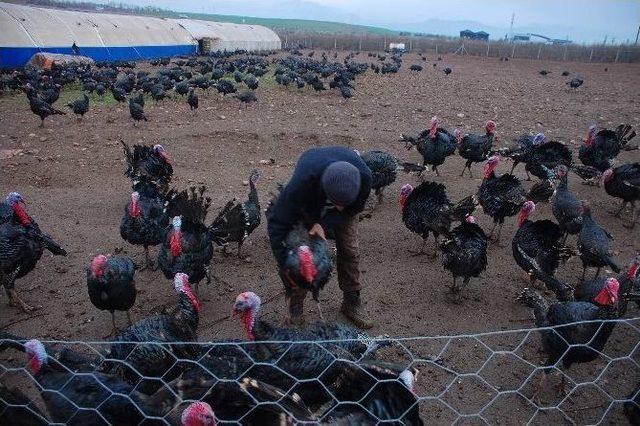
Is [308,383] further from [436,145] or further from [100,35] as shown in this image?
[100,35]

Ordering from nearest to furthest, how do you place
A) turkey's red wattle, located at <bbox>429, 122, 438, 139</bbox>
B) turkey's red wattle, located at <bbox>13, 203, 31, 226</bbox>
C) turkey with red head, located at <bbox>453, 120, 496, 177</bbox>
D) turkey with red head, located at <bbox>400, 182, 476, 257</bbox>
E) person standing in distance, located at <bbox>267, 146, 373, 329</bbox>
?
person standing in distance, located at <bbox>267, 146, 373, 329</bbox> < turkey's red wattle, located at <bbox>13, 203, 31, 226</bbox> < turkey with red head, located at <bbox>400, 182, 476, 257</bbox> < turkey's red wattle, located at <bbox>429, 122, 438, 139</bbox> < turkey with red head, located at <bbox>453, 120, 496, 177</bbox>

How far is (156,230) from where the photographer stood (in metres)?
5.16

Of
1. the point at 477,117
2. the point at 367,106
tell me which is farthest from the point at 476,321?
the point at 367,106

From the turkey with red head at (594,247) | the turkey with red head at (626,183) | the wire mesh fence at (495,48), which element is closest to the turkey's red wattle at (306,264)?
the turkey with red head at (594,247)

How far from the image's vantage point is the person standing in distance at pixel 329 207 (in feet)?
10.3

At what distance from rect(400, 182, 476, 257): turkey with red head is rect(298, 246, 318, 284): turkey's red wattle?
Answer: 7.61 feet

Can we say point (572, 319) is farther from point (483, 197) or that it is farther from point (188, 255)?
point (188, 255)

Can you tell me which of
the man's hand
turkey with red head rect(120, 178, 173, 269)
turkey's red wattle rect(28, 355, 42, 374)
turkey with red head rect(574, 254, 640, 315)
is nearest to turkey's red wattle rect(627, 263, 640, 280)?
turkey with red head rect(574, 254, 640, 315)

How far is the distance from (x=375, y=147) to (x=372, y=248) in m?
4.51

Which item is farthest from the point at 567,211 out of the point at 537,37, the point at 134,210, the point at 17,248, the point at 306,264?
the point at 537,37

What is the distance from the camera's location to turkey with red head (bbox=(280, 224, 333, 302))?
358 centimetres

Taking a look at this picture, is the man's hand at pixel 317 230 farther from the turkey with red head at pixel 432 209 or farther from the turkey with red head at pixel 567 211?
the turkey with red head at pixel 567 211

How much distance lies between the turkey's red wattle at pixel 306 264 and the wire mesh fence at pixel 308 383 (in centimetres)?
63

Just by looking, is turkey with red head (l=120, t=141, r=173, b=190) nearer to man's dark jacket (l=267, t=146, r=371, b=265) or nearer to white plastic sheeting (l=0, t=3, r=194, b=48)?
man's dark jacket (l=267, t=146, r=371, b=265)
